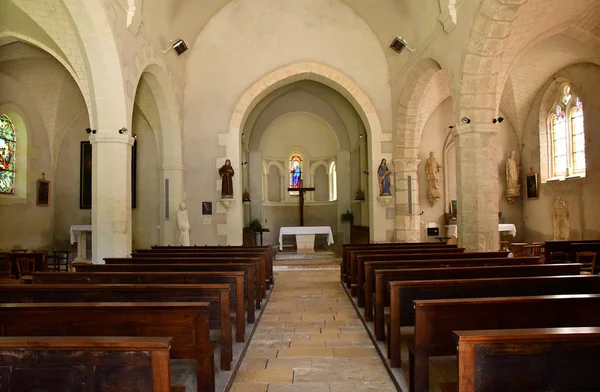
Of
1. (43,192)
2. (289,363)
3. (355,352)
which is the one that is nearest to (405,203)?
(355,352)

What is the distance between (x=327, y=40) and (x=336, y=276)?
7694mm

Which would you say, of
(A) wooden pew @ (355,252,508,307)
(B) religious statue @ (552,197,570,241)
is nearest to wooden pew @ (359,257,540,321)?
(A) wooden pew @ (355,252,508,307)

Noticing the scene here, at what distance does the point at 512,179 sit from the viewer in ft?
48.3

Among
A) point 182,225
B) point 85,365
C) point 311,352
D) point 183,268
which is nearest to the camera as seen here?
Result: point 85,365

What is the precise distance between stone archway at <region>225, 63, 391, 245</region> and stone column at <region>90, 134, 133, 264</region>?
199 inches

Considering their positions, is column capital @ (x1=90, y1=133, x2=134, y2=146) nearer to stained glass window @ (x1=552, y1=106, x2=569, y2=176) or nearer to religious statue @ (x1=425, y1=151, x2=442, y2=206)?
religious statue @ (x1=425, y1=151, x2=442, y2=206)

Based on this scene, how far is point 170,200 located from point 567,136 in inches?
474

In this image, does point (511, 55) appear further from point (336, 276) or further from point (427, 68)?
point (336, 276)

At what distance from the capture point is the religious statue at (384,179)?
13.0 m

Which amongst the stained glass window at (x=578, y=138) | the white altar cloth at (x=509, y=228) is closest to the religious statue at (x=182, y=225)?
the white altar cloth at (x=509, y=228)

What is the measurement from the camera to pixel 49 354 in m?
1.97

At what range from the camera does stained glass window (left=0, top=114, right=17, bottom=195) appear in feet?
39.4

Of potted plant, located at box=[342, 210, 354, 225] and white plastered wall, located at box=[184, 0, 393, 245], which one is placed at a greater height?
white plastered wall, located at box=[184, 0, 393, 245]

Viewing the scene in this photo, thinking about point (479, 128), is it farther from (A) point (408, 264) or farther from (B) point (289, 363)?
(B) point (289, 363)
